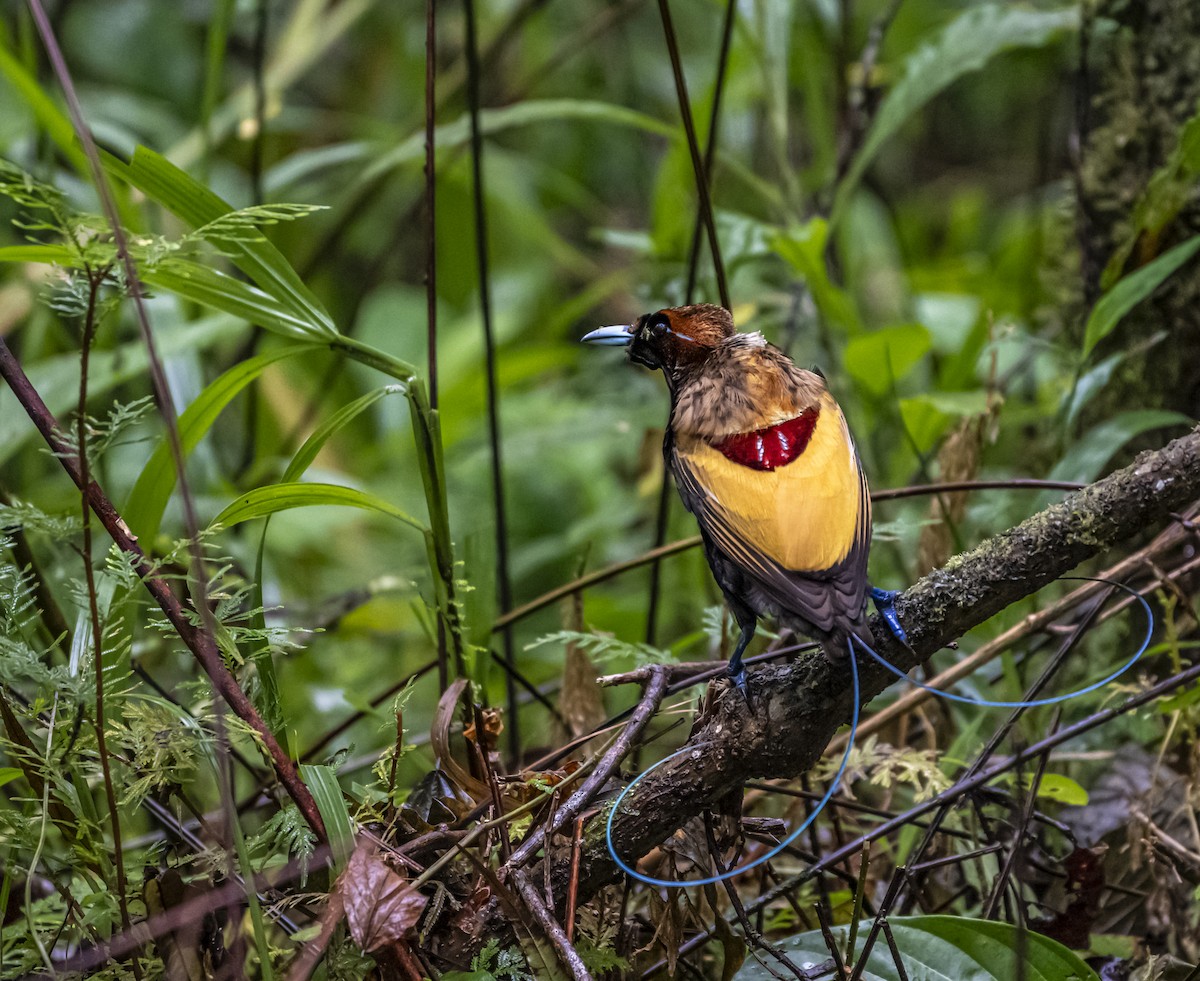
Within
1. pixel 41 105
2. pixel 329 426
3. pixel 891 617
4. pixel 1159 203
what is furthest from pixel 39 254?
pixel 1159 203

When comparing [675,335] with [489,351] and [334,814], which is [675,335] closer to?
[489,351]

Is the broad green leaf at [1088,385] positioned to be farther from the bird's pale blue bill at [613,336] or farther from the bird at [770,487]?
the bird's pale blue bill at [613,336]

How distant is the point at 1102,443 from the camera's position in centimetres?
234

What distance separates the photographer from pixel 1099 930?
211cm

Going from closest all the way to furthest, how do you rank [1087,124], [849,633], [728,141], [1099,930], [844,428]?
[849,633]
[844,428]
[1099,930]
[1087,124]
[728,141]

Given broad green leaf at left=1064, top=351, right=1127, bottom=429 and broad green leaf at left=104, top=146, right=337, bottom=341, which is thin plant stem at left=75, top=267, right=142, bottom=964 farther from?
broad green leaf at left=1064, top=351, right=1127, bottom=429

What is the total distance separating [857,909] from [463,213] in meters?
4.50

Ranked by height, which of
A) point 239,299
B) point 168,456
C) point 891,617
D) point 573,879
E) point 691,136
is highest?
point 691,136

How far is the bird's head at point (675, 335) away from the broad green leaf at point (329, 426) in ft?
1.87

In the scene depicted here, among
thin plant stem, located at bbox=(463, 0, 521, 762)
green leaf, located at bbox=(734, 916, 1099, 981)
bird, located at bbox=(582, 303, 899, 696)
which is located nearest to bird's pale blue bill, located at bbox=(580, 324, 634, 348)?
bird, located at bbox=(582, 303, 899, 696)

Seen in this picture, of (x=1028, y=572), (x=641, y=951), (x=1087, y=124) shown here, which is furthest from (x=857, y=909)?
(x=1087, y=124)

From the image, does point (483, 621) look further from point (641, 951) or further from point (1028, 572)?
point (1028, 572)

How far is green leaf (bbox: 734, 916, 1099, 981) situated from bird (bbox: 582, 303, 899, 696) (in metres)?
0.45

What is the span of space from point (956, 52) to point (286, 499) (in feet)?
7.10
